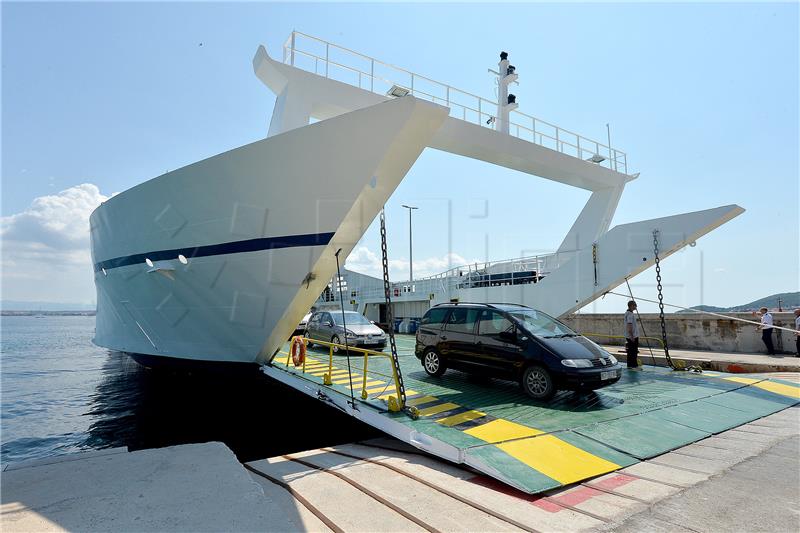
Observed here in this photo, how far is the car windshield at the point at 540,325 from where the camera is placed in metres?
6.89

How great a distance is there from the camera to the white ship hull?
20.0 ft

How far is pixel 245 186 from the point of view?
739cm

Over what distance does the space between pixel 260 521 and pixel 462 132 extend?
11.1 m

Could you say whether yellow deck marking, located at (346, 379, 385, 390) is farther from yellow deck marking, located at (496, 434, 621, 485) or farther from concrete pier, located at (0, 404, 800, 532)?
yellow deck marking, located at (496, 434, 621, 485)

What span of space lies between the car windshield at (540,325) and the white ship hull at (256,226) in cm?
303

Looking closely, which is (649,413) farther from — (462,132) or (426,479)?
(462,132)


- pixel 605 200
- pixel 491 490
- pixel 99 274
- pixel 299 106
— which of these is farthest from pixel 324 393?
pixel 605 200

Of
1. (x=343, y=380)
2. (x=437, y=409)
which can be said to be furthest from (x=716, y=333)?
(x=343, y=380)

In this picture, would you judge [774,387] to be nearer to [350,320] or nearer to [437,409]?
[437,409]

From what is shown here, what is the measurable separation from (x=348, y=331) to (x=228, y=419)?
358 centimetres

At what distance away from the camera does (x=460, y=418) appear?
555 cm

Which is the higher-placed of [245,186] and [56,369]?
[245,186]

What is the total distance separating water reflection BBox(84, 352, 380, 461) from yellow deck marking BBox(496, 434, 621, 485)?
385 cm

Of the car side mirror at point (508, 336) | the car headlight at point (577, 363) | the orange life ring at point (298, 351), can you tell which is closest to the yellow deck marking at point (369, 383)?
the orange life ring at point (298, 351)
